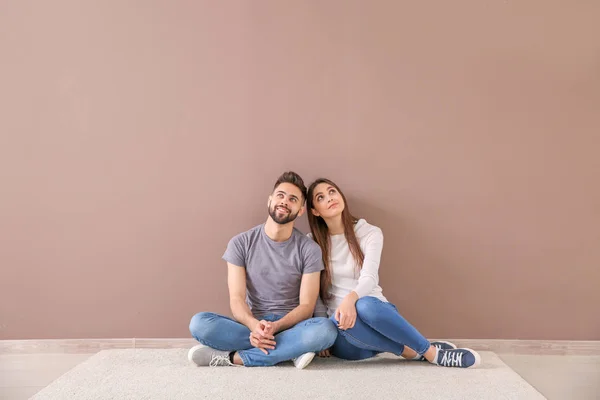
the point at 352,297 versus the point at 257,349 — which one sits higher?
the point at 352,297

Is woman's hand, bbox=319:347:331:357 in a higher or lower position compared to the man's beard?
lower

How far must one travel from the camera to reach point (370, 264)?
2232 millimetres

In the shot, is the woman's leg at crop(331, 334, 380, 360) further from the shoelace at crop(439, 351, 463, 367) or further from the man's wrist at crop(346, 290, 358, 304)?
the shoelace at crop(439, 351, 463, 367)

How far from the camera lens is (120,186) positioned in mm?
2461

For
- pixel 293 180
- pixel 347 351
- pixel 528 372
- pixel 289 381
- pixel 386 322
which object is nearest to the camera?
pixel 289 381

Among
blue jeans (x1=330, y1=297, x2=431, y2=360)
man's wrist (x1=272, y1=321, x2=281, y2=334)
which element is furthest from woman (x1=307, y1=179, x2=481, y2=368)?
man's wrist (x1=272, y1=321, x2=281, y2=334)

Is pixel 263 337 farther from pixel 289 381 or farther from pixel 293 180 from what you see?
pixel 293 180

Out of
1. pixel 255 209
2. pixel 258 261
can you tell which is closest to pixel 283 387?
pixel 258 261

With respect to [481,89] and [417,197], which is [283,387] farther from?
[481,89]

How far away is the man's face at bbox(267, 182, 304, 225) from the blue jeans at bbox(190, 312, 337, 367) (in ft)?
1.39

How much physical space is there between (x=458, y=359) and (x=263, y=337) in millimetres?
759

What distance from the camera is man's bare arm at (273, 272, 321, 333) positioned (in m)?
2.14

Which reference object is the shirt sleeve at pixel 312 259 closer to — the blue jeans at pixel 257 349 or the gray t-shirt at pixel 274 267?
the gray t-shirt at pixel 274 267

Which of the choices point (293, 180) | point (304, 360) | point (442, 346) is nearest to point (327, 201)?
point (293, 180)
